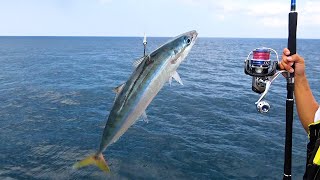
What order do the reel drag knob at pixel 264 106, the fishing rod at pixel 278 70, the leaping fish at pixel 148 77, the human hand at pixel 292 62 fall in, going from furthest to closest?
the reel drag knob at pixel 264 106 → the fishing rod at pixel 278 70 → the human hand at pixel 292 62 → the leaping fish at pixel 148 77

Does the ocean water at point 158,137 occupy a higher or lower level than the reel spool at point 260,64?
lower

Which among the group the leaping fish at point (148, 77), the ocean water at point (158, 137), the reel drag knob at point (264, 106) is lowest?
the ocean water at point (158, 137)

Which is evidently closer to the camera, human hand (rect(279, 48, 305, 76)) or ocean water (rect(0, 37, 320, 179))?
human hand (rect(279, 48, 305, 76))

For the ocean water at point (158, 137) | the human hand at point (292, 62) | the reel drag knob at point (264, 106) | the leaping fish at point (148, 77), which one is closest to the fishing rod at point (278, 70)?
the human hand at point (292, 62)

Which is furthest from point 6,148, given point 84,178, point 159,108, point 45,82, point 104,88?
point 45,82

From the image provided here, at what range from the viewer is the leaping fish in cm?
365

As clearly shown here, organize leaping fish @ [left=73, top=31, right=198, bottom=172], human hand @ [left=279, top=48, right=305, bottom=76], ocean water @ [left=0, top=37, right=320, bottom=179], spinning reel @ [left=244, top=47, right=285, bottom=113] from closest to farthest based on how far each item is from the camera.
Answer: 1. leaping fish @ [left=73, top=31, right=198, bottom=172]
2. human hand @ [left=279, top=48, right=305, bottom=76]
3. spinning reel @ [left=244, top=47, right=285, bottom=113]
4. ocean water @ [left=0, top=37, right=320, bottom=179]

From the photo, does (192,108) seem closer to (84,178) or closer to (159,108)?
(159,108)

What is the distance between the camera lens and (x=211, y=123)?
18875 millimetres

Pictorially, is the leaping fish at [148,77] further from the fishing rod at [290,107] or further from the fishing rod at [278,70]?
the fishing rod at [290,107]

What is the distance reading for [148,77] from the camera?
12.0 ft

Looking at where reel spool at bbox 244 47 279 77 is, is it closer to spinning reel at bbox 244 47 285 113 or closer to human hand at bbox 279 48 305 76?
spinning reel at bbox 244 47 285 113

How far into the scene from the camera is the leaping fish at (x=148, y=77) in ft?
12.0

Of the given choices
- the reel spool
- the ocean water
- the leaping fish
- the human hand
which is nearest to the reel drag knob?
the reel spool
